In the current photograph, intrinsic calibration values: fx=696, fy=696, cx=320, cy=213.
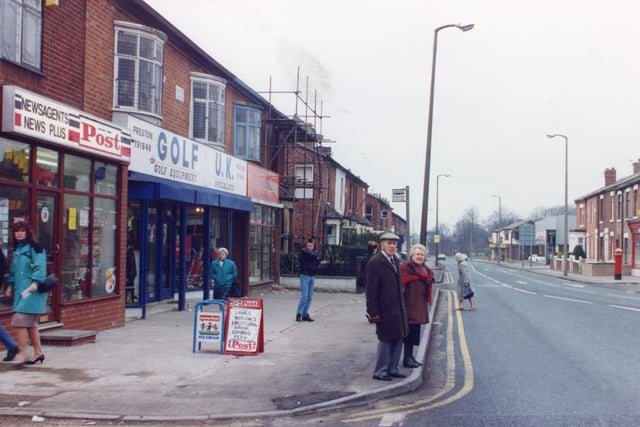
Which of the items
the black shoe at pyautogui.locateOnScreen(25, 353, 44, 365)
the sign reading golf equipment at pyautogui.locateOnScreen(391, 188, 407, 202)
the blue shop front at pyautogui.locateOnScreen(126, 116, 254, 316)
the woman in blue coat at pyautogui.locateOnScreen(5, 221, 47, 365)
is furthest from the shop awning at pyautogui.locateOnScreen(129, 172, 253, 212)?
the sign reading golf equipment at pyautogui.locateOnScreen(391, 188, 407, 202)

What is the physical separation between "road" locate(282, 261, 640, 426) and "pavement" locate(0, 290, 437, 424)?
0.47 metres

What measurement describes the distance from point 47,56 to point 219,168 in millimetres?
7900

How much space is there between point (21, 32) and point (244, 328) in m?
5.59

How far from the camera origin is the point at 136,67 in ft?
46.4

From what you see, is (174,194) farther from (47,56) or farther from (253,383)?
(253,383)

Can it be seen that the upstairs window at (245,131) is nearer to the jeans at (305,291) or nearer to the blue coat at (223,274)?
the jeans at (305,291)

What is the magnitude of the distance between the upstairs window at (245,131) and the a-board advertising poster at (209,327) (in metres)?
11.1

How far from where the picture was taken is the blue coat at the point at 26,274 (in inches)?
348

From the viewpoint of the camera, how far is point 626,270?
48.2 meters

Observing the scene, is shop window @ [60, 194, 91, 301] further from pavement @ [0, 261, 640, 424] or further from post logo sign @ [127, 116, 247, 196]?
post logo sign @ [127, 116, 247, 196]

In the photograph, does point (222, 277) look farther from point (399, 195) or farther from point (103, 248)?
point (399, 195)

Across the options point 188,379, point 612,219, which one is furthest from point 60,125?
point 612,219

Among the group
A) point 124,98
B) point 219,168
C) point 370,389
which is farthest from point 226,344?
point 219,168

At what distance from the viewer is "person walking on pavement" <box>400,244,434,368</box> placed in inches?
360
